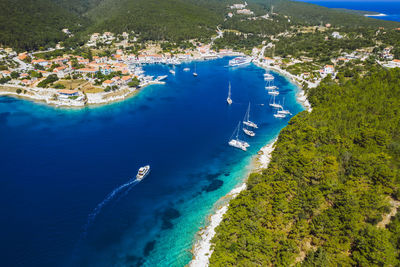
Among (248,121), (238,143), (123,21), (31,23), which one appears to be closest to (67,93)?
(248,121)

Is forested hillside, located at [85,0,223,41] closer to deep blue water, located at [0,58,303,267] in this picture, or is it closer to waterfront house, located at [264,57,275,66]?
waterfront house, located at [264,57,275,66]

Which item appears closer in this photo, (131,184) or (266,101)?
(131,184)

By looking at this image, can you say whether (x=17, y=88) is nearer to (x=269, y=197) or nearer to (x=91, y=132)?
(x=91, y=132)

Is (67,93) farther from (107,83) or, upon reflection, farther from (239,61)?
(239,61)

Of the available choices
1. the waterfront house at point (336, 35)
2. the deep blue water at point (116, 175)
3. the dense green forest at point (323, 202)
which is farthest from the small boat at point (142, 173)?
the waterfront house at point (336, 35)

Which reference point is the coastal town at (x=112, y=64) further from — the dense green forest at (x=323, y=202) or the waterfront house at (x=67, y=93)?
the dense green forest at (x=323, y=202)

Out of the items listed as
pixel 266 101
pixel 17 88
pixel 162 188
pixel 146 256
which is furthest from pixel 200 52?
pixel 146 256
